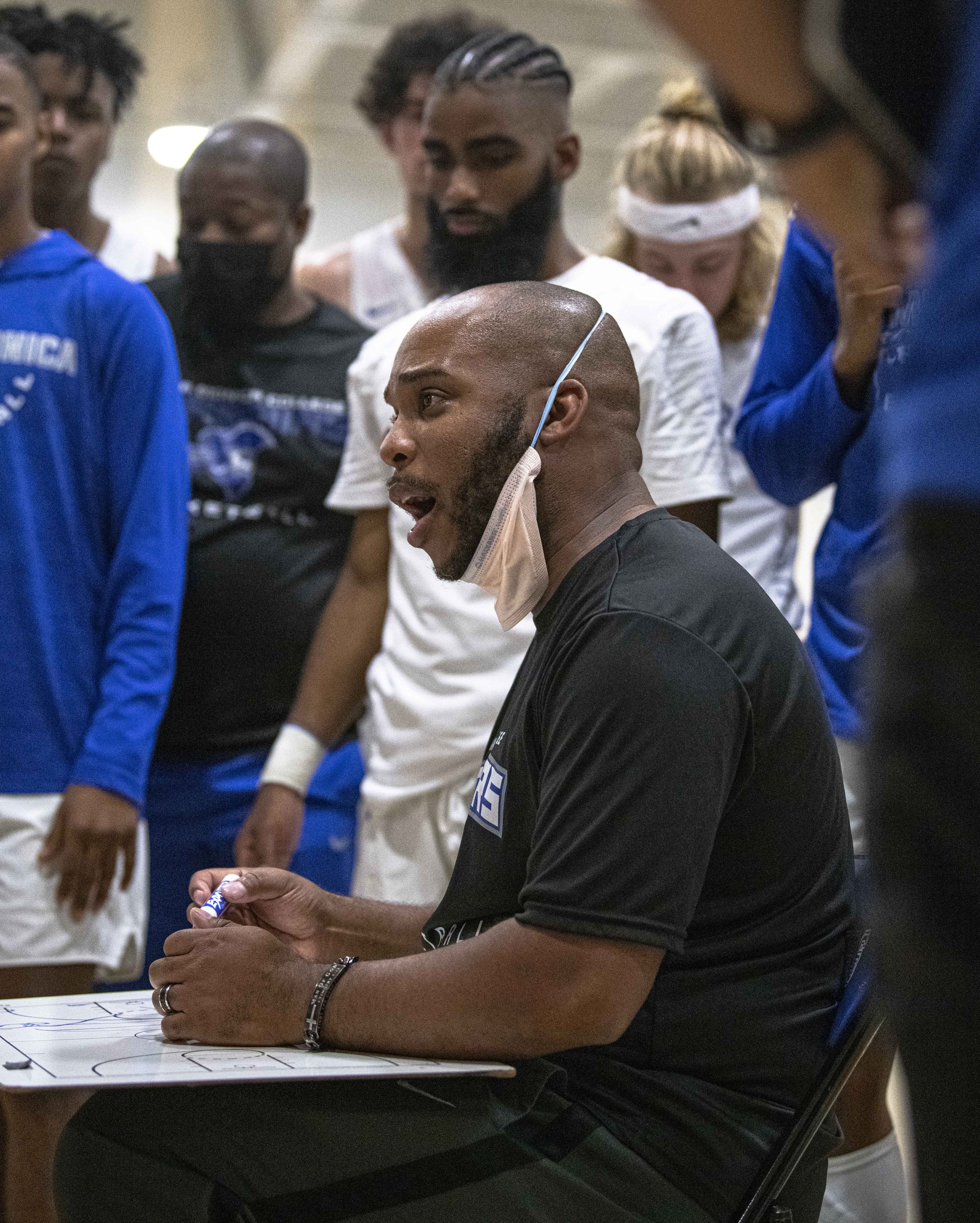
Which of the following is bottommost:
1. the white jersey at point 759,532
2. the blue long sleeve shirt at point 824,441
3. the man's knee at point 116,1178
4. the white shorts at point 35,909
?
the white shorts at point 35,909

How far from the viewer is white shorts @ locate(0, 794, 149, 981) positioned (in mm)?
2607

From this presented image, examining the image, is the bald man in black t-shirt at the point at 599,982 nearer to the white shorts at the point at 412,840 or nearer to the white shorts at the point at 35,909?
the white shorts at the point at 412,840

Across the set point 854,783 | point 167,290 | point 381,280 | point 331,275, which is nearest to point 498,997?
point 854,783

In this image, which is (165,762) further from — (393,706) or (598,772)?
(598,772)

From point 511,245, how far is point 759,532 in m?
0.72

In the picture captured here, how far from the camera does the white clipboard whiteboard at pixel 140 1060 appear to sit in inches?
52.4

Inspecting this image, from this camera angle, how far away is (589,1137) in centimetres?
143

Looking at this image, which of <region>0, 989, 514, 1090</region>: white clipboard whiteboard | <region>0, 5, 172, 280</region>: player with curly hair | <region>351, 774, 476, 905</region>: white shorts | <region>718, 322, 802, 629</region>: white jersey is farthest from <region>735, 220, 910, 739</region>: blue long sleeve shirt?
<region>0, 5, 172, 280</region>: player with curly hair

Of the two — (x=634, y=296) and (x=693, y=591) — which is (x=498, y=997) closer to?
(x=693, y=591)

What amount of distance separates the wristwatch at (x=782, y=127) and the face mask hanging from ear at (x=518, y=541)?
2.52 ft

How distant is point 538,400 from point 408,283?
2.27m

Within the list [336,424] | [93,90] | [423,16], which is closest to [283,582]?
[336,424]

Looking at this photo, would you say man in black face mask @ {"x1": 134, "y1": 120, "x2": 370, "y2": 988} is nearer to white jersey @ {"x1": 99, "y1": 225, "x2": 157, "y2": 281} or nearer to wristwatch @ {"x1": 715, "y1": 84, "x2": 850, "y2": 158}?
white jersey @ {"x1": 99, "y1": 225, "x2": 157, "y2": 281}

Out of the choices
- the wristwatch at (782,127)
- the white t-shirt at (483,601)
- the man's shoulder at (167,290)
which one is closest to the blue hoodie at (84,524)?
the white t-shirt at (483,601)
